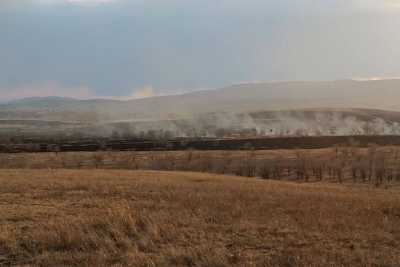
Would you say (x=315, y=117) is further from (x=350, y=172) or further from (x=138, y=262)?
(x=138, y=262)

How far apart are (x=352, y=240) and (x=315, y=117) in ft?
596

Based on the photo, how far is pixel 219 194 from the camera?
1745 cm

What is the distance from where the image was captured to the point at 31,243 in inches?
371

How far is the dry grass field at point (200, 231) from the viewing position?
8.23 m

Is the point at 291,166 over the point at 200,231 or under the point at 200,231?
under

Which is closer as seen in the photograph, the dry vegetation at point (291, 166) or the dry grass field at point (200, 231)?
the dry grass field at point (200, 231)

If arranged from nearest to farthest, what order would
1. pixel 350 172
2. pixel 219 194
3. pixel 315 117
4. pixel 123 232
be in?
1. pixel 123 232
2. pixel 219 194
3. pixel 350 172
4. pixel 315 117

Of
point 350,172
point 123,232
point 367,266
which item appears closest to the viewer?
point 367,266

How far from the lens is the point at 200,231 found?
10.3m

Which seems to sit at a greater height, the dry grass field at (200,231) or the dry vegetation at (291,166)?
the dry grass field at (200,231)

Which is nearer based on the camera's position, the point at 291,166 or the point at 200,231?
the point at 200,231

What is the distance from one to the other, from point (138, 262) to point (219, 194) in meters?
9.68

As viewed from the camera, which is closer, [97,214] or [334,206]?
[97,214]

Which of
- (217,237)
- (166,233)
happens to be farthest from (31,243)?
(217,237)
